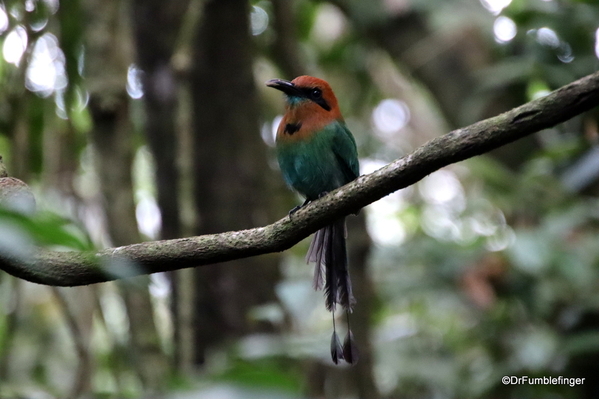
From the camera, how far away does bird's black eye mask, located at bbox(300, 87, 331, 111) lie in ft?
10.8

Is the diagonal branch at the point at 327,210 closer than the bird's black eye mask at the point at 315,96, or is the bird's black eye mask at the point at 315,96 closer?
the diagonal branch at the point at 327,210

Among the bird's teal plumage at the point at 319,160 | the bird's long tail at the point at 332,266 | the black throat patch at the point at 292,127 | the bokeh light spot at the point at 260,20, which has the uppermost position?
the bokeh light spot at the point at 260,20

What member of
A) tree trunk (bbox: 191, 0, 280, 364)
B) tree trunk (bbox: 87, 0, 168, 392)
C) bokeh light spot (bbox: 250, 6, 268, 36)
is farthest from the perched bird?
bokeh light spot (bbox: 250, 6, 268, 36)

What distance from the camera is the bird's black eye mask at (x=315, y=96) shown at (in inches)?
129

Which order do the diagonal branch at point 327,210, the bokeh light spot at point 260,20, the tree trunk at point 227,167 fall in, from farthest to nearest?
the bokeh light spot at point 260,20, the tree trunk at point 227,167, the diagonal branch at point 327,210

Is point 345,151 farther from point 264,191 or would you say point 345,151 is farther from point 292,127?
point 264,191

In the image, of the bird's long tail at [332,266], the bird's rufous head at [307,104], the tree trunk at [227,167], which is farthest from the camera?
the tree trunk at [227,167]

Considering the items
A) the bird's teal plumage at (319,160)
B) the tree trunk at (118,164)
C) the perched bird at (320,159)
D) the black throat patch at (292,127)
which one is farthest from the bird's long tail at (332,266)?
the tree trunk at (118,164)

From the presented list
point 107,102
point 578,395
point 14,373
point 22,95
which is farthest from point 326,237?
point 14,373

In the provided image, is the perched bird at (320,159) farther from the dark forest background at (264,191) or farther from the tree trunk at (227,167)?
the tree trunk at (227,167)

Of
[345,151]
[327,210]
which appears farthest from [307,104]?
[327,210]

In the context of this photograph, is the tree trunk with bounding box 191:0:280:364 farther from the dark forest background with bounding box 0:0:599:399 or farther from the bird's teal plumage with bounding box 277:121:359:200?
the bird's teal plumage with bounding box 277:121:359:200

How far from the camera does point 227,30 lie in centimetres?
423

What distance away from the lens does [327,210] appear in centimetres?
171
